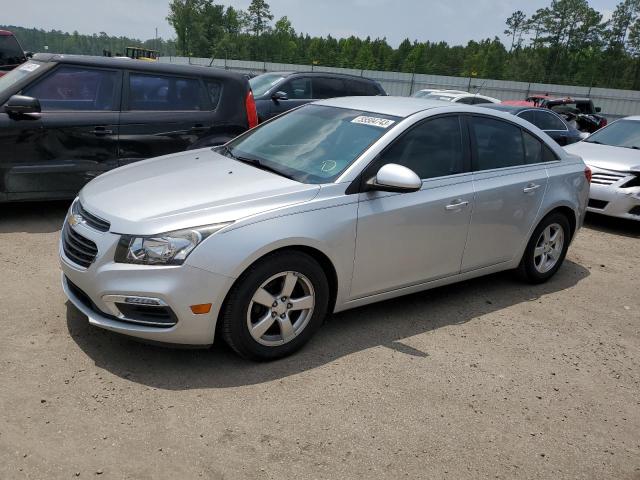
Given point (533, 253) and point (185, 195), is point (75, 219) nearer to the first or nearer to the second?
point (185, 195)

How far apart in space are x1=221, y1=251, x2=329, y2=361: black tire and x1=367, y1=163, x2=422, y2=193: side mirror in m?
0.69

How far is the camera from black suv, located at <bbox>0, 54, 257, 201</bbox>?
18.8ft

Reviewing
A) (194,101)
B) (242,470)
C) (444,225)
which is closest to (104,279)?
(242,470)

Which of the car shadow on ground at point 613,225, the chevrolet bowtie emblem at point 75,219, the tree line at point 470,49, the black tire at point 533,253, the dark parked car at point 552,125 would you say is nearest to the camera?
the chevrolet bowtie emblem at point 75,219

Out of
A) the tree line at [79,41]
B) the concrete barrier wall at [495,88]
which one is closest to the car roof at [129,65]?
the concrete barrier wall at [495,88]

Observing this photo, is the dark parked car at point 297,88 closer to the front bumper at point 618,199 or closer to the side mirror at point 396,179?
the front bumper at point 618,199

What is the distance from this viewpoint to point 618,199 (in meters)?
7.62

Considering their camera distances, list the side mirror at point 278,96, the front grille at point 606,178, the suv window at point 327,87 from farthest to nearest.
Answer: the suv window at point 327,87, the side mirror at point 278,96, the front grille at point 606,178

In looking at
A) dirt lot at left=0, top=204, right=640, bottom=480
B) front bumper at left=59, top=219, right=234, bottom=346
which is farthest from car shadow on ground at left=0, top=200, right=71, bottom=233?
front bumper at left=59, top=219, right=234, bottom=346

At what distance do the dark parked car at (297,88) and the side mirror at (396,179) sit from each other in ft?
20.6

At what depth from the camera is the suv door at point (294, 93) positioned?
9891 mm

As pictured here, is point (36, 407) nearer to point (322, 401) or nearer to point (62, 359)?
point (62, 359)

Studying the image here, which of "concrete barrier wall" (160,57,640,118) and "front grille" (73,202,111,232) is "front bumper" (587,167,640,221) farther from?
"concrete barrier wall" (160,57,640,118)

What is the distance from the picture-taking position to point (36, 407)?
2.95 metres
